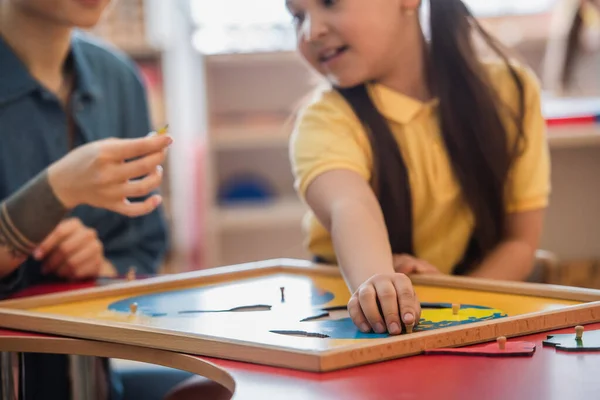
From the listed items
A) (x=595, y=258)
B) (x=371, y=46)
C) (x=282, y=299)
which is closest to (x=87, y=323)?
(x=282, y=299)

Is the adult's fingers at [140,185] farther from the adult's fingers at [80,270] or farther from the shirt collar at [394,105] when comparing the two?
the shirt collar at [394,105]

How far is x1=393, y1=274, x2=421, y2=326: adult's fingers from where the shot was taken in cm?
83

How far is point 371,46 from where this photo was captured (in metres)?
1.29

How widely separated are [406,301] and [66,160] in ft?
1.67

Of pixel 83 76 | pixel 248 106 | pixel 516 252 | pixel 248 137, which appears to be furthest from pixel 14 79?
pixel 248 106

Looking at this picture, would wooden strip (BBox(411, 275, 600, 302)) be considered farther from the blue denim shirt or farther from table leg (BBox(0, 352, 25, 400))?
the blue denim shirt

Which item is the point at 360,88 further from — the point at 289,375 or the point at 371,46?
the point at 289,375

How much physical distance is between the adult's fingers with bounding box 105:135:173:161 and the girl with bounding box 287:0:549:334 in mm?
237

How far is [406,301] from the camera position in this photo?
839mm

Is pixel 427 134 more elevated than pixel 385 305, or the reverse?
pixel 427 134

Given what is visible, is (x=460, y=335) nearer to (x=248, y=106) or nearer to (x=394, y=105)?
(x=394, y=105)

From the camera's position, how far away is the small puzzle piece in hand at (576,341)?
0.78 meters

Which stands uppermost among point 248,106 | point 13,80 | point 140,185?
point 248,106

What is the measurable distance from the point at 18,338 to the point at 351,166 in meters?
0.50
